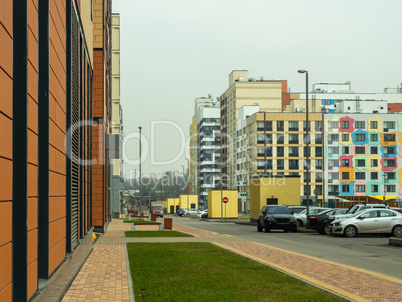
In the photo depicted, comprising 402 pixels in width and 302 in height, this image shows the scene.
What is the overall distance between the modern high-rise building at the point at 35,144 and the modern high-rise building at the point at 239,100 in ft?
375

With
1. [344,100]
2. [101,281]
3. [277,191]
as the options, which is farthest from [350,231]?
[344,100]

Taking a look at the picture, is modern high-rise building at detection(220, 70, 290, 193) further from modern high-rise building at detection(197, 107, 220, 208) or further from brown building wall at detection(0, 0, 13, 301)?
brown building wall at detection(0, 0, 13, 301)

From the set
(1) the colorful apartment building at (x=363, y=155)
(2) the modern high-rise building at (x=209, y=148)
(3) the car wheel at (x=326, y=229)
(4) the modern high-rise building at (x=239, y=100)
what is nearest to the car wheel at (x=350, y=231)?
(3) the car wheel at (x=326, y=229)

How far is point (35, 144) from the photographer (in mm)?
8094

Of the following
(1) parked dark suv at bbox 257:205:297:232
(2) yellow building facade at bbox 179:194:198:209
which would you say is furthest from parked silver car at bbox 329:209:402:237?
(2) yellow building facade at bbox 179:194:198:209

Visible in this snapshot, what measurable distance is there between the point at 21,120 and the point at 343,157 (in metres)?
109

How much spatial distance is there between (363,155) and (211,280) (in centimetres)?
10449

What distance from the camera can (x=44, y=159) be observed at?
10086mm

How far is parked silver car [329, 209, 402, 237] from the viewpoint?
28.6m

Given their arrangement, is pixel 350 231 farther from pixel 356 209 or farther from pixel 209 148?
pixel 209 148

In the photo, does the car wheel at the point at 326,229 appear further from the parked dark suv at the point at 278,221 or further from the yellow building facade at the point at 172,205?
the yellow building facade at the point at 172,205

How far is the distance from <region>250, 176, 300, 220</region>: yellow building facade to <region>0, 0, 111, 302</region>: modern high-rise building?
Answer: 102 feet

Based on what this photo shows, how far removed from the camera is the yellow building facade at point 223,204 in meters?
70.4

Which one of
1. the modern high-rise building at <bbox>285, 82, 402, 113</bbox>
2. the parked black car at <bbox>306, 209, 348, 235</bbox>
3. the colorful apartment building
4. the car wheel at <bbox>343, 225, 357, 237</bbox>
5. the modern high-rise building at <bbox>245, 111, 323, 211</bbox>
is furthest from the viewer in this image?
the modern high-rise building at <bbox>285, 82, 402, 113</bbox>
